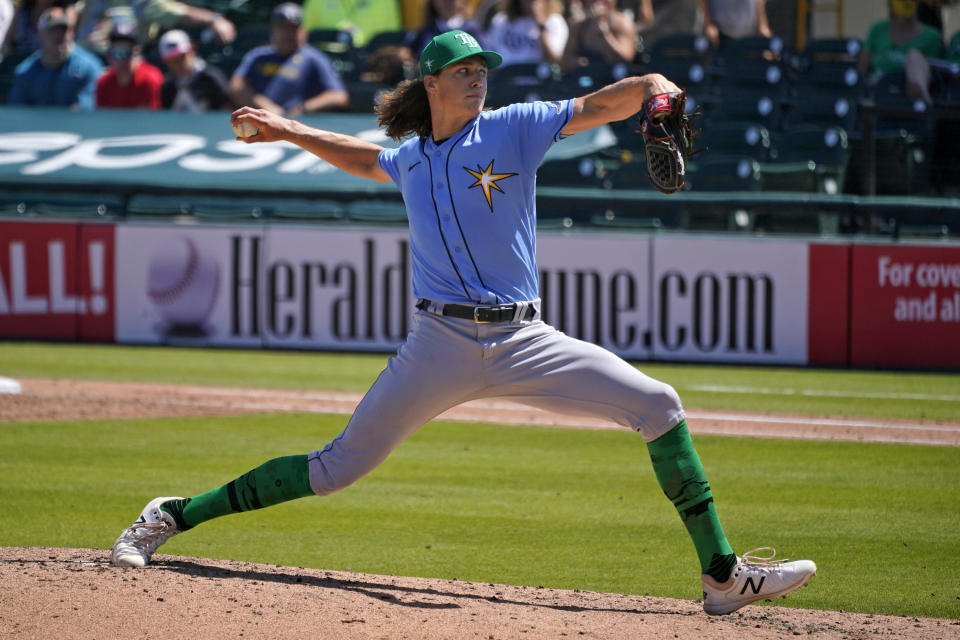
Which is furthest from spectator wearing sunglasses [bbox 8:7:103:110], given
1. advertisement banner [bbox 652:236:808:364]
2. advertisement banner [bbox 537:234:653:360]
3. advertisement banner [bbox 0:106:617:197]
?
advertisement banner [bbox 652:236:808:364]

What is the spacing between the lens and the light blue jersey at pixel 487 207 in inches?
196

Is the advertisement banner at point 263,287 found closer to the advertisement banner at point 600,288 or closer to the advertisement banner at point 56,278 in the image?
the advertisement banner at point 56,278

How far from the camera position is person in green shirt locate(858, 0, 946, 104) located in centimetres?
1409

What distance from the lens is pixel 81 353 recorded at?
13.8m

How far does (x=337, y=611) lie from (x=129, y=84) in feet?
43.5

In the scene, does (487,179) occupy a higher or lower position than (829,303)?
higher

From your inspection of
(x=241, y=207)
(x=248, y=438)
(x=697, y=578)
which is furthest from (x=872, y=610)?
(x=241, y=207)

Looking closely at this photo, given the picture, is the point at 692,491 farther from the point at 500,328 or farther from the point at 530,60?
the point at 530,60

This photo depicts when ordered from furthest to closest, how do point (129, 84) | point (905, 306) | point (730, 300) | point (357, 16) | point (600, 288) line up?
point (357, 16) → point (129, 84) → point (600, 288) → point (730, 300) → point (905, 306)

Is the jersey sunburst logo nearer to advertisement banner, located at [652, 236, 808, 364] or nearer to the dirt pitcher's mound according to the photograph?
the dirt pitcher's mound

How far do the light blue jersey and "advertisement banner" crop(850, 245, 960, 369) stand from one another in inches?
330

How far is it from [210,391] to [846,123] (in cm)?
706

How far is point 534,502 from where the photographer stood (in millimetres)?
7406

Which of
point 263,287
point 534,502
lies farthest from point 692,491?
point 263,287
